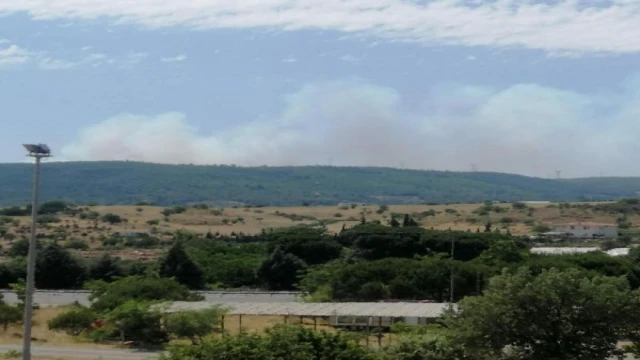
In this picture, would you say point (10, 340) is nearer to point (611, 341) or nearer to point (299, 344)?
point (299, 344)

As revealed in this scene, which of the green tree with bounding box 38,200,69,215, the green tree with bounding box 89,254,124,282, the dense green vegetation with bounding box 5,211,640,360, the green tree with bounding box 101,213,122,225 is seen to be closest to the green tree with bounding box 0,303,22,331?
the dense green vegetation with bounding box 5,211,640,360

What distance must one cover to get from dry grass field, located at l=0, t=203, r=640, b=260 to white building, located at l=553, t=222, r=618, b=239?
4.88 meters

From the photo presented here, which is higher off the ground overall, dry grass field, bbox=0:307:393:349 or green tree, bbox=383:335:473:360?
green tree, bbox=383:335:473:360

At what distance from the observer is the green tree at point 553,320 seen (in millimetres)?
29078

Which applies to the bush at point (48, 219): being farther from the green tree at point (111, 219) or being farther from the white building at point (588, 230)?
the white building at point (588, 230)

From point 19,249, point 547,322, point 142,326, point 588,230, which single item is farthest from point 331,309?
point 588,230

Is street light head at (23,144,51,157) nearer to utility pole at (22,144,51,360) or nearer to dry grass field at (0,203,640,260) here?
utility pole at (22,144,51,360)

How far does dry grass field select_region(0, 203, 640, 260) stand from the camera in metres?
125

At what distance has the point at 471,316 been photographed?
97.5 ft

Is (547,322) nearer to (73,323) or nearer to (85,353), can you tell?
(85,353)

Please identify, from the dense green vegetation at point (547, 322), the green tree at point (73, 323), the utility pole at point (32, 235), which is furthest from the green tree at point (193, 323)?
the utility pole at point (32, 235)

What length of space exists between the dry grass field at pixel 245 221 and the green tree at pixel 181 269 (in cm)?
2684

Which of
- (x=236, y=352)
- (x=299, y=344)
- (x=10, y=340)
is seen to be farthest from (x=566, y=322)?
(x=10, y=340)

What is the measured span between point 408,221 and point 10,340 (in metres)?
70.9
